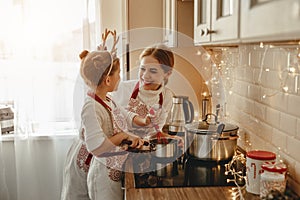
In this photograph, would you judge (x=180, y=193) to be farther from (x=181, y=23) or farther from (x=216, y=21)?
(x=181, y=23)

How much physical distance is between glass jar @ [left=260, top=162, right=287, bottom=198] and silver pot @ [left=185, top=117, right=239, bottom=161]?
383mm

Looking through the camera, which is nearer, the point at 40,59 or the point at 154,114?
the point at 154,114

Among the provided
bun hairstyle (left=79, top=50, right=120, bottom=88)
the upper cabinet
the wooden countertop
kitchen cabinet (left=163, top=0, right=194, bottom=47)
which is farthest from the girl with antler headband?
the upper cabinet

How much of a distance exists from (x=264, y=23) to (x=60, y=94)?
1976mm

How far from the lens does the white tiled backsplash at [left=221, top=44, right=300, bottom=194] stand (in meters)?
1.34

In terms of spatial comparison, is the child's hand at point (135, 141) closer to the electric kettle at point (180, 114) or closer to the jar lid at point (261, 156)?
the electric kettle at point (180, 114)

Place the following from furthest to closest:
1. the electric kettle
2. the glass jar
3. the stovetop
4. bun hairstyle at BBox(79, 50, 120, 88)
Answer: the electric kettle → bun hairstyle at BBox(79, 50, 120, 88) → the stovetop → the glass jar

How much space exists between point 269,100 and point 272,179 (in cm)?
42

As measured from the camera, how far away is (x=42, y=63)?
2570mm

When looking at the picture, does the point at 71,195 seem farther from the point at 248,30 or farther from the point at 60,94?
the point at 248,30

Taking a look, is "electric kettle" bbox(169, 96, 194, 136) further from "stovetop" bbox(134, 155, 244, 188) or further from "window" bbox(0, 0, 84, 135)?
"window" bbox(0, 0, 84, 135)

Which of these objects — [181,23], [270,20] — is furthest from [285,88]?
[181,23]

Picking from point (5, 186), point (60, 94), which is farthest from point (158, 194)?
point (5, 186)

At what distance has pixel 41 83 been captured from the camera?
259 centimetres
